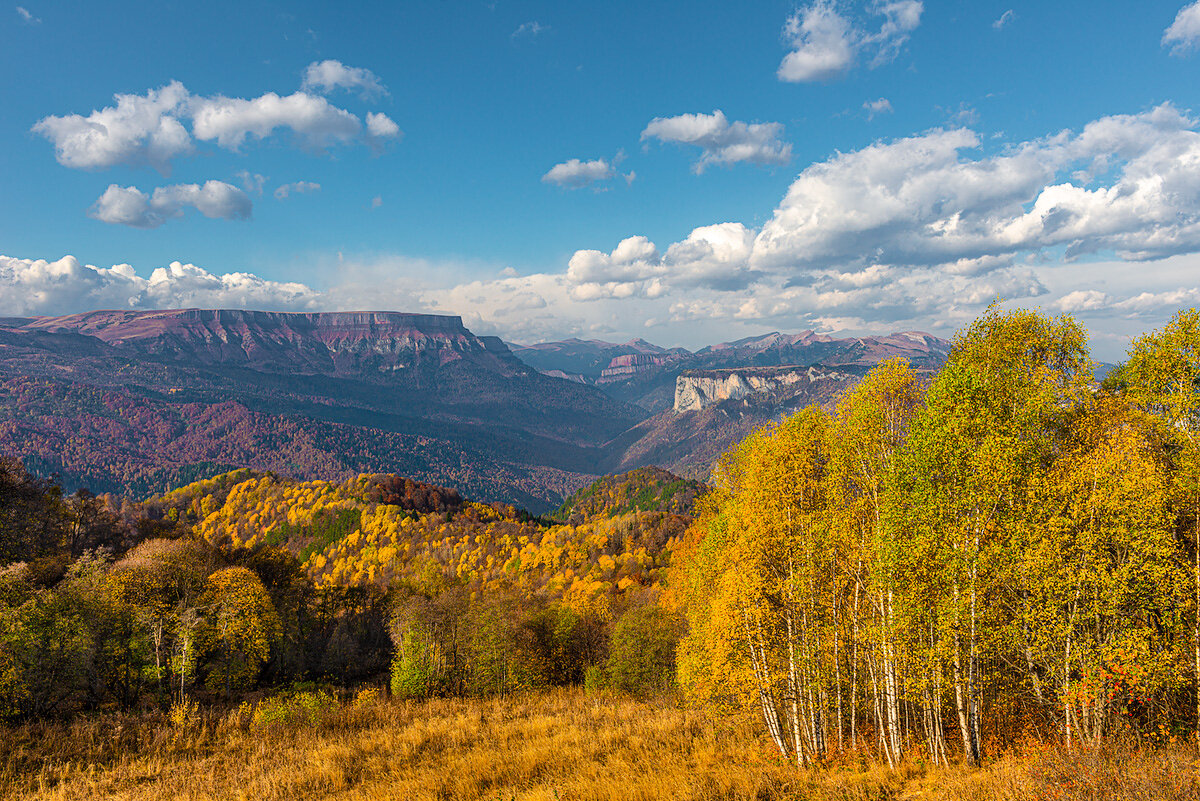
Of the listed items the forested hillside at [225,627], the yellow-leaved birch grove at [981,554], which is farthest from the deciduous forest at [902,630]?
the forested hillside at [225,627]

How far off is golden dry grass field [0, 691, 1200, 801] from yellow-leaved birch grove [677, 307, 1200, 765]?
7.24 feet

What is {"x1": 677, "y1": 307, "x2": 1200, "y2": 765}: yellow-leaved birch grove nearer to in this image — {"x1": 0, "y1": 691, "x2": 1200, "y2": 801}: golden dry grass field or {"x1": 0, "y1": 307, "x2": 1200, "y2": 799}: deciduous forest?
{"x1": 0, "y1": 307, "x2": 1200, "y2": 799}: deciduous forest

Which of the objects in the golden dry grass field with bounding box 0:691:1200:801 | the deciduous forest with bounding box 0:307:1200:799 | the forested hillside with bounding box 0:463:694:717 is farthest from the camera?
the forested hillside with bounding box 0:463:694:717

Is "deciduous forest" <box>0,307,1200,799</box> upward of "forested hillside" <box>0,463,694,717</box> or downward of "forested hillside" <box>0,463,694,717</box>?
upward

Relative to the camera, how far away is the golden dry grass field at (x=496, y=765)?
14.0 meters

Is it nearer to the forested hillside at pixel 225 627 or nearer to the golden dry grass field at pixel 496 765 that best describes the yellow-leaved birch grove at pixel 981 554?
the golden dry grass field at pixel 496 765

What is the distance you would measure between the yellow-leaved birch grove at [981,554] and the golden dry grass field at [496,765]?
2207mm

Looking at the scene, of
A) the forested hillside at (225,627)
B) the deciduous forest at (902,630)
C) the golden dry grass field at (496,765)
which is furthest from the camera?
the forested hillside at (225,627)

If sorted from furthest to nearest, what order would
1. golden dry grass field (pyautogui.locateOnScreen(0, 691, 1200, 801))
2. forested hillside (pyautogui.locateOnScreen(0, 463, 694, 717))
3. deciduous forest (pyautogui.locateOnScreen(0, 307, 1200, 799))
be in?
forested hillside (pyautogui.locateOnScreen(0, 463, 694, 717))
deciduous forest (pyautogui.locateOnScreen(0, 307, 1200, 799))
golden dry grass field (pyautogui.locateOnScreen(0, 691, 1200, 801))

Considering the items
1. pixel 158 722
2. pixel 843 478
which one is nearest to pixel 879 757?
pixel 843 478

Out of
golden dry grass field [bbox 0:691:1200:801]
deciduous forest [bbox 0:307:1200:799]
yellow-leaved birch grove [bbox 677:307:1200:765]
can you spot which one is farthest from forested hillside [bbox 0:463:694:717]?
yellow-leaved birch grove [bbox 677:307:1200:765]

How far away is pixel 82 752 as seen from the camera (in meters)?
22.6

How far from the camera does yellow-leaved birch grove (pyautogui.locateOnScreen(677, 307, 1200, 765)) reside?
15727mm

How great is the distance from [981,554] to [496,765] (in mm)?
18455
